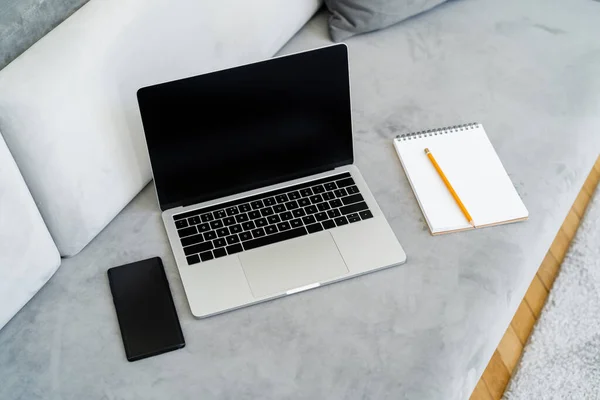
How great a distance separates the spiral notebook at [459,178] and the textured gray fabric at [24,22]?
0.60 m

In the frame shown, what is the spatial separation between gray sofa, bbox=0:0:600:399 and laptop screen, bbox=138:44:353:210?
7 centimetres

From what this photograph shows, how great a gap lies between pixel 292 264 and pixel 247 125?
9.3 inches

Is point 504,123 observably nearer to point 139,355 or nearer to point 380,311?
point 380,311

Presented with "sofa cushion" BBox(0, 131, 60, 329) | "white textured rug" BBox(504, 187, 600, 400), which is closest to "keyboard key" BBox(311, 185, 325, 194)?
"sofa cushion" BBox(0, 131, 60, 329)

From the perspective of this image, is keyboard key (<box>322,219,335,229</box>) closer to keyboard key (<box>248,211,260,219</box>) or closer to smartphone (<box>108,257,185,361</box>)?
keyboard key (<box>248,211,260,219</box>)

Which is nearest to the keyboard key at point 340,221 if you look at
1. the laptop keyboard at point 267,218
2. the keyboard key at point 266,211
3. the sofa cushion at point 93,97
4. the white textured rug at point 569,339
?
the laptop keyboard at point 267,218

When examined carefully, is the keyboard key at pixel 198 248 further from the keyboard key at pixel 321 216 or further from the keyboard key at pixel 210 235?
the keyboard key at pixel 321 216

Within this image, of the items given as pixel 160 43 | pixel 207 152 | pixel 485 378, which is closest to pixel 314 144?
pixel 207 152

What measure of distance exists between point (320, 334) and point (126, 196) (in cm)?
40

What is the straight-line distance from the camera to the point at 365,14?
1383 millimetres

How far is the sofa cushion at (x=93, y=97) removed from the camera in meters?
0.87

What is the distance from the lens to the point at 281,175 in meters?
1.09

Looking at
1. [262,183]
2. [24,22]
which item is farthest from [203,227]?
[24,22]

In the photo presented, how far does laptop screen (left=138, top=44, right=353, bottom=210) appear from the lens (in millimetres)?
990
